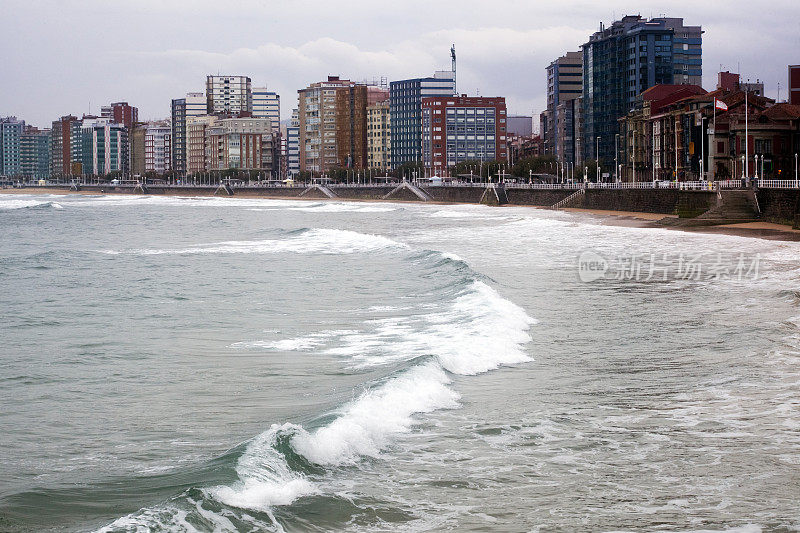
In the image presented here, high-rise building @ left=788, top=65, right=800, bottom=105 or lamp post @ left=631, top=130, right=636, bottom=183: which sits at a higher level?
high-rise building @ left=788, top=65, right=800, bottom=105

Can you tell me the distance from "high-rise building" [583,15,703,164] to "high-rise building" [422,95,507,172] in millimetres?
46615

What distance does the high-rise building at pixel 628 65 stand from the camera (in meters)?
129

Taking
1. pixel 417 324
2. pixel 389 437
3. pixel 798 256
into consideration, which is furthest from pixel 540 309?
pixel 798 256

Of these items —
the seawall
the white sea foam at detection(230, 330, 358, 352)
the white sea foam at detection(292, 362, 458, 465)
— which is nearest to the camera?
the white sea foam at detection(292, 362, 458, 465)

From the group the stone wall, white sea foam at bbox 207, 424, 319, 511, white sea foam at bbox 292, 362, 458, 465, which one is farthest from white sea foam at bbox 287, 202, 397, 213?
white sea foam at bbox 207, 424, 319, 511

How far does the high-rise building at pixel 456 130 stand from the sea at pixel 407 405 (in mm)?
161332

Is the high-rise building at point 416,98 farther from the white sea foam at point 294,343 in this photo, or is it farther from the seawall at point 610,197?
the white sea foam at point 294,343

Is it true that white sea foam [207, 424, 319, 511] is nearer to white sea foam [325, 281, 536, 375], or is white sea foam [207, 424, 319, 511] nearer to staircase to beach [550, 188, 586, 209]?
white sea foam [325, 281, 536, 375]

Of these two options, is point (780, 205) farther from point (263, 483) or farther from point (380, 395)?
point (263, 483)

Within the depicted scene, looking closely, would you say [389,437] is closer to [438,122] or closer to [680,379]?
[680,379]

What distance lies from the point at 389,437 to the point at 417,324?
26.2 feet

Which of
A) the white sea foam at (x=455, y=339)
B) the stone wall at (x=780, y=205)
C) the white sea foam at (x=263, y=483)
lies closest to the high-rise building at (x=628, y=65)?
the stone wall at (x=780, y=205)

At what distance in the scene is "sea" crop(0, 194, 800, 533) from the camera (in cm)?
779

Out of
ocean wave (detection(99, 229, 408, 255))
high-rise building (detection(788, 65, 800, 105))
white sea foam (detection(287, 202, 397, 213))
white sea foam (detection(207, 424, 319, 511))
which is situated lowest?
white sea foam (detection(207, 424, 319, 511))
